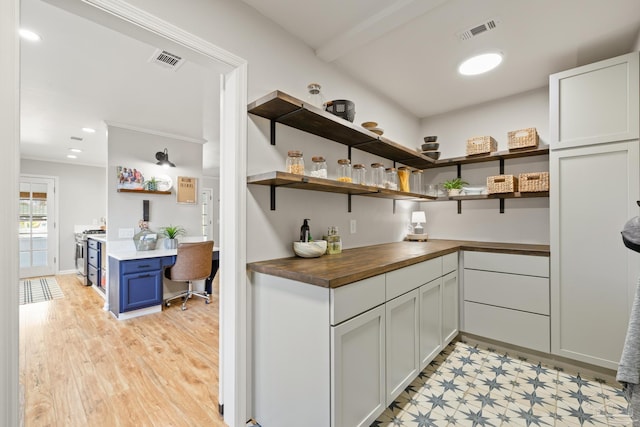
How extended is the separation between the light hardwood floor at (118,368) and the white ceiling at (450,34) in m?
2.57

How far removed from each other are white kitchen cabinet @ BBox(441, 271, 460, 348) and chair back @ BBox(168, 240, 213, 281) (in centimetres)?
290

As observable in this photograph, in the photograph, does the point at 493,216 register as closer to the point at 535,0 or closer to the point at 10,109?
the point at 535,0

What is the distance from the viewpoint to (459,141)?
3387 millimetres

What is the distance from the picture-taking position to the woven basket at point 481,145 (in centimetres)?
291

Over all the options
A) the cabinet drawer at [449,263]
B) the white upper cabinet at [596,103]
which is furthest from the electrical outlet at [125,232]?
the white upper cabinet at [596,103]

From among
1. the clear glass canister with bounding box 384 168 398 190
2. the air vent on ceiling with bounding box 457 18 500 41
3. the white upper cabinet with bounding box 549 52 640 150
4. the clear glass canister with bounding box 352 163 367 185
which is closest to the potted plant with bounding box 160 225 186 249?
the clear glass canister with bounding box 352 163 367 185

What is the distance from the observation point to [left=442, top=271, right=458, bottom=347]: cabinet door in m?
2.43

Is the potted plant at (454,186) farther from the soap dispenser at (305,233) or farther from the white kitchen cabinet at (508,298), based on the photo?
the soap dispenser at (305,233)

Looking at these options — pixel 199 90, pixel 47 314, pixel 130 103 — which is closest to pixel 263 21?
pixel 199 90

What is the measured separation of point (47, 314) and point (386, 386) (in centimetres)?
430

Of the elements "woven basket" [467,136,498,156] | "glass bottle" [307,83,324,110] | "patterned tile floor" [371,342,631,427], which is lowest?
"patterned tile floor" [371,342,631,427]

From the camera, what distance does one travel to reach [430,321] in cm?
219

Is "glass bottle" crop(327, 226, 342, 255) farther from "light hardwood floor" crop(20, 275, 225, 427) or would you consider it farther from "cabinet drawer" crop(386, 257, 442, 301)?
"light hardwood floor" crop(20, 275, 225, 427)

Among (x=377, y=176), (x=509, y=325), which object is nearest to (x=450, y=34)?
(x=377, y=176)
